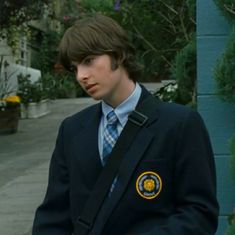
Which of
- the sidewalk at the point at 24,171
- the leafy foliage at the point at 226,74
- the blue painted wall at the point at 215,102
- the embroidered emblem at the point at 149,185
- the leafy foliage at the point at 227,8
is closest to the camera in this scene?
the embroidered emblem at the point at 149,185

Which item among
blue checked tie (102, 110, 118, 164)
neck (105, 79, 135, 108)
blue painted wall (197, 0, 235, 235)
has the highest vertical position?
neck (105, 79, 135, 108)

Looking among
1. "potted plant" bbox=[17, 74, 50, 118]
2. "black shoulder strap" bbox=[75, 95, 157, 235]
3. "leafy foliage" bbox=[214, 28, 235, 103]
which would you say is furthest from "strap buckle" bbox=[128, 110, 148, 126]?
"potted plant" bbox=[17, 74, 50, 118]

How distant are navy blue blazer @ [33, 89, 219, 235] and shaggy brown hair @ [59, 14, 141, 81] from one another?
0.68ft

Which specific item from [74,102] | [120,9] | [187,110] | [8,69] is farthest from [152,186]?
[74,102]

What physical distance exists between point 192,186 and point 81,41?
1.81ft

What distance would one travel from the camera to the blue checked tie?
2238mm

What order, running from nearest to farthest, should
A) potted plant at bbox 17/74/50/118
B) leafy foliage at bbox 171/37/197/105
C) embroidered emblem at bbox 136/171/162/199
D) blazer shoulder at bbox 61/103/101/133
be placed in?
embroidered emblem at bbox 136/171/162/199 → blazer shoulder at bbox 61/103/101/133 → leafy foliage at bbox 171/37/197/105 → potted plant at bbox 17/74/50/118

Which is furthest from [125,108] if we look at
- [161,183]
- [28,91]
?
[28,91]

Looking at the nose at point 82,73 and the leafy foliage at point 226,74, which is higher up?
the nose at point 82,73

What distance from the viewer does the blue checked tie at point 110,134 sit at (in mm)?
2238

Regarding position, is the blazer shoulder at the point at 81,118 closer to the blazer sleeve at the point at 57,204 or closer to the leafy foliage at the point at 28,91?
the blazer sleeve at the point at 57,204

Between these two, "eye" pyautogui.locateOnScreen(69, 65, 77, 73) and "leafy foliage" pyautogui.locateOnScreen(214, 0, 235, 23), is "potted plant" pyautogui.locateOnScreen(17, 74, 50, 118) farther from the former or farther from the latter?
"eye" pyautogui.locateOnScreen(69, 65, 77, 73)

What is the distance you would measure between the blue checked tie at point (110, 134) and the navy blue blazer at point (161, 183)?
0.03m

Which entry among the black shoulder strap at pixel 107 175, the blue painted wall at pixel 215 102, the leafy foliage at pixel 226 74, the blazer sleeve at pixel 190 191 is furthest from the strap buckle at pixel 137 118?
the blue painted wall at pixel 215 102
